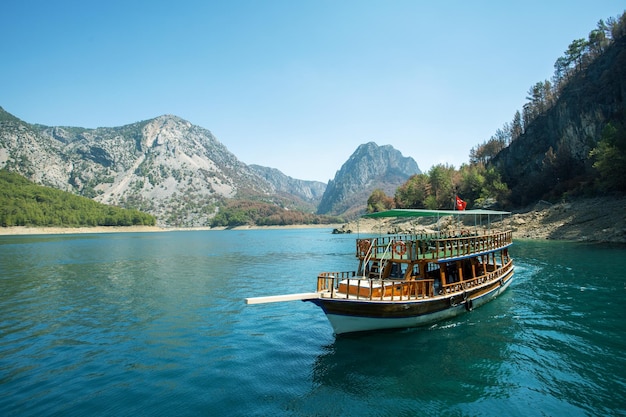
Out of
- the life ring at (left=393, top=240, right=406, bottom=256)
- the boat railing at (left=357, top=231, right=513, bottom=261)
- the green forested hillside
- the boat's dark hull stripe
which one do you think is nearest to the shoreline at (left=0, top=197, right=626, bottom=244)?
the boat railing at (left=357, top=231, right=513, bottom=261)

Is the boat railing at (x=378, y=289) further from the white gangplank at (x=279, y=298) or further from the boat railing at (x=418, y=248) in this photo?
the boat railing at (x=418, y=248)

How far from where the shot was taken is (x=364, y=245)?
2000cm

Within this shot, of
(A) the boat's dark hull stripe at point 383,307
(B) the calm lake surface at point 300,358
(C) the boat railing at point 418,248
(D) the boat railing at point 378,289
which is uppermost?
(C) the boat railing at point 418,248

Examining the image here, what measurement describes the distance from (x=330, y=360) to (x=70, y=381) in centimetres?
1002

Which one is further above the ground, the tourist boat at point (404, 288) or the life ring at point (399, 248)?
the life ring at point (399, 248)

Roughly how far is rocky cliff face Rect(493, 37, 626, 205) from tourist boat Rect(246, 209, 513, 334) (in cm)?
6486

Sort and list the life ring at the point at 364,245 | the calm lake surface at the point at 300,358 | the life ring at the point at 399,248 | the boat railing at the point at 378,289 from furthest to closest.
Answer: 1. the life ring at the point at 364,245
2. the life ring at the point at 399,248
3. the boat railing at the point at 378,289
4. the calm lake surface at the point at 300,358

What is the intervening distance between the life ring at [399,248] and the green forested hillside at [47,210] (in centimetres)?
16773

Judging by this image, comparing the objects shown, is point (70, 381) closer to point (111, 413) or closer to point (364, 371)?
point (111, 413)

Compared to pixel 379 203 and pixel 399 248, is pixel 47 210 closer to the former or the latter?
pixel 379 203

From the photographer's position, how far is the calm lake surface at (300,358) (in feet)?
36.1

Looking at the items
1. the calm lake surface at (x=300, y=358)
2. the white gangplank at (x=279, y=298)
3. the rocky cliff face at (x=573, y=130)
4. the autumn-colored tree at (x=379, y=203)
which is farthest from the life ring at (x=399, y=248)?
the autumn-colored tree at (x=379, y=203)

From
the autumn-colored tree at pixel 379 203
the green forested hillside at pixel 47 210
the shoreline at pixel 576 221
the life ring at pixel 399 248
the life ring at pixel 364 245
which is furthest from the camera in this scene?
the autumn-colored tree at pixel 379 203

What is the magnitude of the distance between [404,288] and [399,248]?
286 cm
